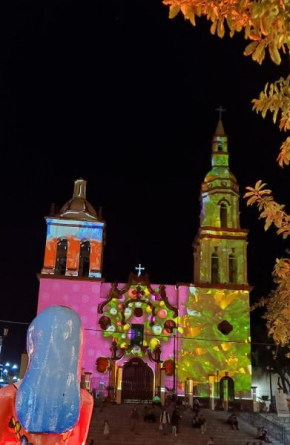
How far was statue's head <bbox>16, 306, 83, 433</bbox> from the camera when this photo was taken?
423 centimetres

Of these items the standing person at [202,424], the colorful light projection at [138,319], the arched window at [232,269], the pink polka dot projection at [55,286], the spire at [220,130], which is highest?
the spire at [220,130]

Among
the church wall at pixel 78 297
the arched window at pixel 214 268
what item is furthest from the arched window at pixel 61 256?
the arched window at pixel 214 268

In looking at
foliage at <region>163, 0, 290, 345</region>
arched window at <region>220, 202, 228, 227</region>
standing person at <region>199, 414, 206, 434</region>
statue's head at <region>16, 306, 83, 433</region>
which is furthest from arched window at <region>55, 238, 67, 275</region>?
foliage at <region>163, 0, 290, 345</region>

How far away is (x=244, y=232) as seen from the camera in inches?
1070

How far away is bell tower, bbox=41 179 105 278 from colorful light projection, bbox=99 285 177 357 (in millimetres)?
1953

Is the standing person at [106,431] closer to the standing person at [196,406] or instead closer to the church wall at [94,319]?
the standing person at [196,406]

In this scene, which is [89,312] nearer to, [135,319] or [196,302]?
[135,319]

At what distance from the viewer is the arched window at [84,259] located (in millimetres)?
26784

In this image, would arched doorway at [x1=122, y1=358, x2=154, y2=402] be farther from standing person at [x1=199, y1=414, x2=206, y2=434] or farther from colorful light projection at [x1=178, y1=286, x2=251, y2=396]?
standing person at [x1=199, y1=414, x2=206, y2=434]

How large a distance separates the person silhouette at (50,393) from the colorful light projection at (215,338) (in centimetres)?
2124

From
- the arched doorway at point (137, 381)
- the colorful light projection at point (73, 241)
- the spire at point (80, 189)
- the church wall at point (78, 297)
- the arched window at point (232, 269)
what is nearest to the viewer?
the arched doorway at point (137, 381)

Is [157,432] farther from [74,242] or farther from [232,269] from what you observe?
[74,242]

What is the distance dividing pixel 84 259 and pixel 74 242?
1.33m

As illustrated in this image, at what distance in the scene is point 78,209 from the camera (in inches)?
1077
